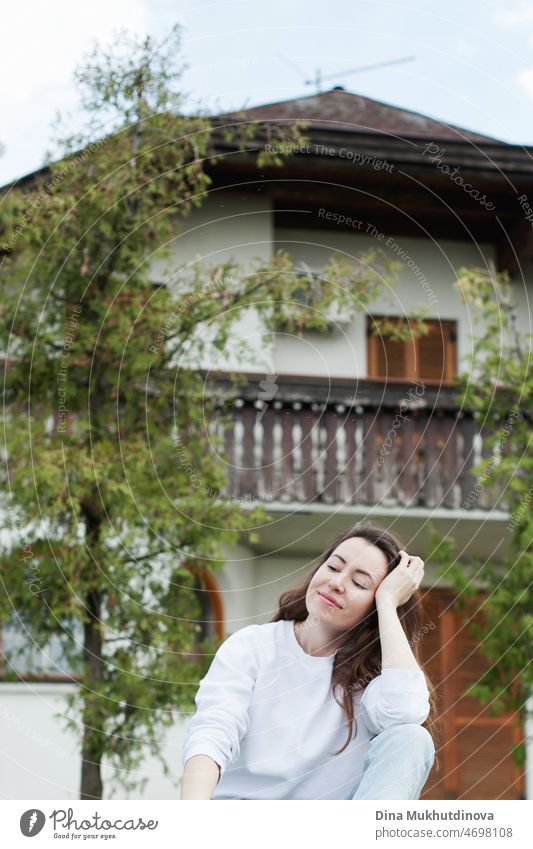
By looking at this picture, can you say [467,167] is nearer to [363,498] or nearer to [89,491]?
[363,498]

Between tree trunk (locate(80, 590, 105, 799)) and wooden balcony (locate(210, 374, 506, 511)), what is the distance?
2.93 m

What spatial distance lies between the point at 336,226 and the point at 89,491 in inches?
188

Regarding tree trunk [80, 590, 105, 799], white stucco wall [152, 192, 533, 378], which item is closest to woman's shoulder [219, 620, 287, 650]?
tree trunk [80, 590, 105, 799]

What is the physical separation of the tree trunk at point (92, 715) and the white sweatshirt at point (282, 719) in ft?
9.44

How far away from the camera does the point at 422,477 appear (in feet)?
30.9

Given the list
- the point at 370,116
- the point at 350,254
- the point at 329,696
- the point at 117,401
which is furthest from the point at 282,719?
the point at 370,116

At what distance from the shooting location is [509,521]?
6.98m

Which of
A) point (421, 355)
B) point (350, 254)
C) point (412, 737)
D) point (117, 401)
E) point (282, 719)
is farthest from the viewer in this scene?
point (421, 355)

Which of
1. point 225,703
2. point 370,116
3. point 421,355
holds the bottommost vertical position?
point 225,703

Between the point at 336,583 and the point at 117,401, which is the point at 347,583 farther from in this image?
the point at 117,401

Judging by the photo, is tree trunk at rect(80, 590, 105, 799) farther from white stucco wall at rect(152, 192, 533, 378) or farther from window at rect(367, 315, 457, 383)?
window at rect(367, 315, 457, 383)

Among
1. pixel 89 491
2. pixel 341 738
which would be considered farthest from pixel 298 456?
pixel 341 738

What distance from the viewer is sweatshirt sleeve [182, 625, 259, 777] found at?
263cm

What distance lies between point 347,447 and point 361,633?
635 centimetres
